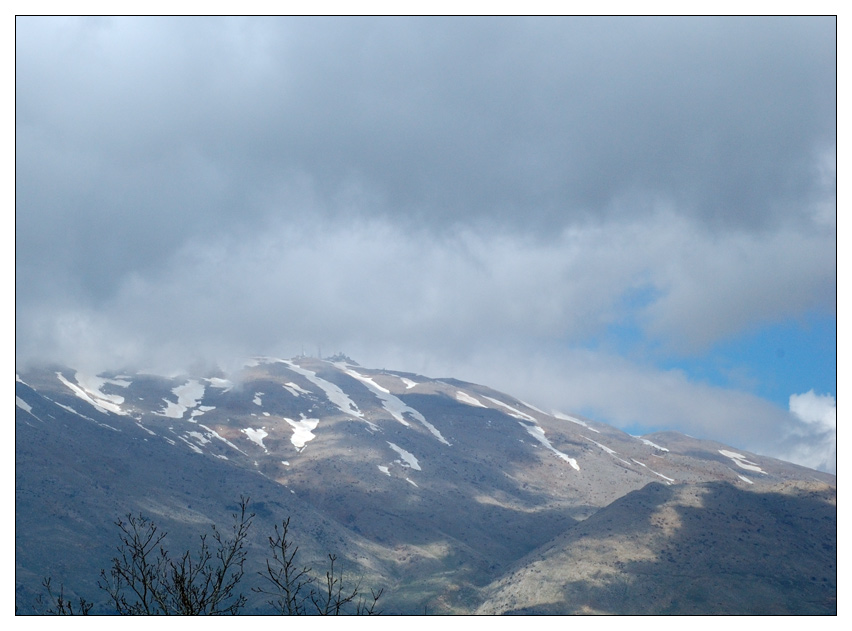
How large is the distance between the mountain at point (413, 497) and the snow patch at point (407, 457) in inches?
17.4

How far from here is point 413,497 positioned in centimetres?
11062

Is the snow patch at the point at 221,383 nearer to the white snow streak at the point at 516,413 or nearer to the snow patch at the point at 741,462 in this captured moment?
the white snow streak at the point at 516,413

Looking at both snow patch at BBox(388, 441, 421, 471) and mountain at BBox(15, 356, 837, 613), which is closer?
mountain at BBox(15, 356, 837, 613)

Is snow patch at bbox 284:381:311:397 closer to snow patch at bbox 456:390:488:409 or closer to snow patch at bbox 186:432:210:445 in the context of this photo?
snow patch at bbox 186:432:210:445

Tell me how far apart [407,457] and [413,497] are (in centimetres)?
1898

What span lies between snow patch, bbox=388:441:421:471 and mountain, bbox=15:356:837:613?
442 mm

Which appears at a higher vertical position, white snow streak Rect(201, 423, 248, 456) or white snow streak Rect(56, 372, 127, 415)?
white snow streak Rect(56, 372, 127, 415)

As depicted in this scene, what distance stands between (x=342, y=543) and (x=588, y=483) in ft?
202

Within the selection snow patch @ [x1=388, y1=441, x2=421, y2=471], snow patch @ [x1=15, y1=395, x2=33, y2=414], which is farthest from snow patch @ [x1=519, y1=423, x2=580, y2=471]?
snow patch @ [x1=15, y1=395, x2=33, y2=414]

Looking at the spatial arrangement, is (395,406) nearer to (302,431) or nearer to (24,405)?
(302,431)

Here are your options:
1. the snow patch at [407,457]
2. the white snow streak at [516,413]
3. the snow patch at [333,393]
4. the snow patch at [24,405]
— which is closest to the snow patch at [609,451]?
the white snow streak at [516,413]

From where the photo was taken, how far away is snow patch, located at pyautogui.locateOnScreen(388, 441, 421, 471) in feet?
412
